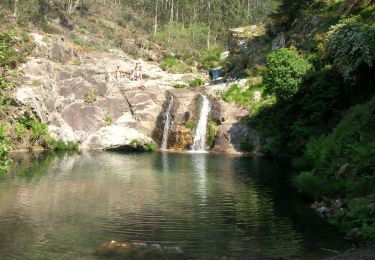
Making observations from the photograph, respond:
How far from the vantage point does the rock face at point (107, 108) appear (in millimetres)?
52781

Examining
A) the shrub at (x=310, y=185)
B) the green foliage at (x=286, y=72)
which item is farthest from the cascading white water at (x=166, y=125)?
the shrub at (x=310, y=185)

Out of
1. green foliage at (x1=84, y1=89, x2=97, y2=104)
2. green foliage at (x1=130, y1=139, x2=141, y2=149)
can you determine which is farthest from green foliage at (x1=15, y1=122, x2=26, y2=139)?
green foliage at (x1=130, y1=139, x2=141, y2=149)

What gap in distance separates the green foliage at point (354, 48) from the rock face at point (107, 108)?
56.6ft

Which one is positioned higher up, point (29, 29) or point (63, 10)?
point (63, 10)

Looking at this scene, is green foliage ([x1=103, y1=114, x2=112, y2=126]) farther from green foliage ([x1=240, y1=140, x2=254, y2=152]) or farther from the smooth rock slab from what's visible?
green foliage ([x1=240, y1=140, x2=254, y2=152])

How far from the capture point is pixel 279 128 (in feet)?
161

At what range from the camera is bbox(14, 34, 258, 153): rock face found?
52781mm

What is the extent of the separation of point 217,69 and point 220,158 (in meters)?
36.3

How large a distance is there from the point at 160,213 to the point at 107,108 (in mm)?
36278

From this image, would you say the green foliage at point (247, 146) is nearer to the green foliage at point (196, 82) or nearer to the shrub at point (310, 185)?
the green foliage at point (196, 82)

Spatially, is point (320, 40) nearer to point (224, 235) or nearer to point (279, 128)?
point (279, 128)

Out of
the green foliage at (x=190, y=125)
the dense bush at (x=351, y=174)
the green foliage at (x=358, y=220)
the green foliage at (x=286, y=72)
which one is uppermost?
the green foliage at (x=286, y=72)

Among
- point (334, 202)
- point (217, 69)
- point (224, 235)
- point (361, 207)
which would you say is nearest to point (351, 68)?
point (334, 202)

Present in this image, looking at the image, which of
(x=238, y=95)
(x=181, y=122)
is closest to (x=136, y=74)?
(x=181, y=122)
